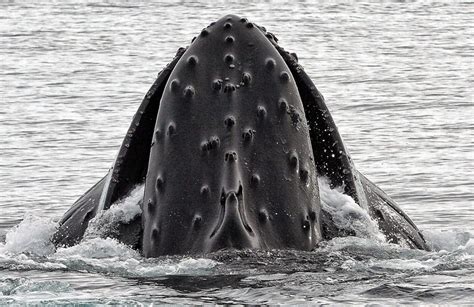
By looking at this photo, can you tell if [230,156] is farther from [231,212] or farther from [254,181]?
[231,212]

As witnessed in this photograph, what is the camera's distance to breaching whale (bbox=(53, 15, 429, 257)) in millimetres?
6863

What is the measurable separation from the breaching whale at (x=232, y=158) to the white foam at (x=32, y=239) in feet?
1.89

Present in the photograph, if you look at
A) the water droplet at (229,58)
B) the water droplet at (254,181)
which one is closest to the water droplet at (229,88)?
the water droplet at (229,58)

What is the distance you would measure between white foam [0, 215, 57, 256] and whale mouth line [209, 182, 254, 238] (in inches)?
67.5

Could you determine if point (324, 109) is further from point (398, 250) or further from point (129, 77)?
point (129, 77)

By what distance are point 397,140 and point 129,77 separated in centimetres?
932

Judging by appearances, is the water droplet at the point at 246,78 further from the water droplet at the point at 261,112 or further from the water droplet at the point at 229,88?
the water droplet at the point at 261,112

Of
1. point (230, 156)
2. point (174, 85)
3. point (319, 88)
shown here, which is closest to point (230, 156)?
point (230, 156)

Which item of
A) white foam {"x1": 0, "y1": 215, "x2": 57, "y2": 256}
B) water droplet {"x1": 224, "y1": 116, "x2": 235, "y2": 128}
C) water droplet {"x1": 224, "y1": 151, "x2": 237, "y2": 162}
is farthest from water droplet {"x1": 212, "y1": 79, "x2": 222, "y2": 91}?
white foam {"x1": 0, "y1": 215, "x2": 57, "y2": 256}

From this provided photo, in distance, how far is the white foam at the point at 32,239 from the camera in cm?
836

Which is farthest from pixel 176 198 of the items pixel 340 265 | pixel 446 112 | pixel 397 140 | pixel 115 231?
pixel 446 112

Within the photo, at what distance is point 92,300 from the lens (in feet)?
22.1

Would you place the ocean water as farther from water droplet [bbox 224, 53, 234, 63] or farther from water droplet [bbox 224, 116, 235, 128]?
water droplet [bbox 224, 53, 234, 63]

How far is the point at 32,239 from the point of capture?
8.73m
